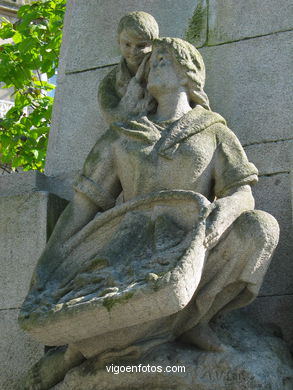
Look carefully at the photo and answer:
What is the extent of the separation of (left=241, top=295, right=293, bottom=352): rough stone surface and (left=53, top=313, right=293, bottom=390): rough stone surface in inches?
12.7

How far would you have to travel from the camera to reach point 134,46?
637 centimetres

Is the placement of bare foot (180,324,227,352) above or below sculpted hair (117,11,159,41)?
below

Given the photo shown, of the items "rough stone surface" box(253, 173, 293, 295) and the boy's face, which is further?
the boy's face

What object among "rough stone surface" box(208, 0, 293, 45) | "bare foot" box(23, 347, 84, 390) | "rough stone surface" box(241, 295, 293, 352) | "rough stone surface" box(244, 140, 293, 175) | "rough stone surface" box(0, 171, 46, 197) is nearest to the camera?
"bare foot" box(23, 347, 84, 390)

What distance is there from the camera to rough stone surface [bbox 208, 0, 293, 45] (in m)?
6.68

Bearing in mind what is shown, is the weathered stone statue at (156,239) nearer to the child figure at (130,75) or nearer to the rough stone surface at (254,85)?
the child figure at (130,75)

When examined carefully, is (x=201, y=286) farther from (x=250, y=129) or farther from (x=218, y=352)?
(x=250, y=129)

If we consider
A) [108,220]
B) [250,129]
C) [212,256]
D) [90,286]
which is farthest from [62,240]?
[250,129]

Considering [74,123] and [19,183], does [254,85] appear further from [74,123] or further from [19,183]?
[19,183]

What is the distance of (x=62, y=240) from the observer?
5.73 meters

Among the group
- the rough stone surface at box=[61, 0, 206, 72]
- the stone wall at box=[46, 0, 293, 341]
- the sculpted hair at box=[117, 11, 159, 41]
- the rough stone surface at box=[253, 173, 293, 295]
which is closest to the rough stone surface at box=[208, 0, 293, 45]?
the stone wall at box=[46, 0, 293, 341]

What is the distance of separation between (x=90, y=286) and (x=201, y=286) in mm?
616

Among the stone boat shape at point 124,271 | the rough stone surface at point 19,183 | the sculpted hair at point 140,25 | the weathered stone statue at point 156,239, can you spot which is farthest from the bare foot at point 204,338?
the sculpted hair at point 140,25

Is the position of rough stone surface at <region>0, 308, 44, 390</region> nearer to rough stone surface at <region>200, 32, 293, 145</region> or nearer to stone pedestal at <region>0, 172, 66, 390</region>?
stone pedestal at <region>0, 172, 66, 390</region>
